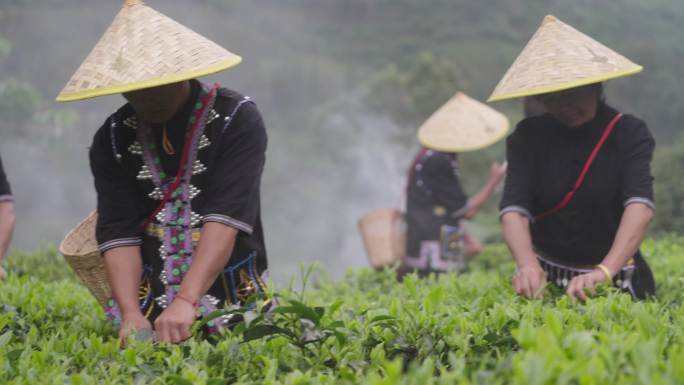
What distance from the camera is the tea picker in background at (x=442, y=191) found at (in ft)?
22.5

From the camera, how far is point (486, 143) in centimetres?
681

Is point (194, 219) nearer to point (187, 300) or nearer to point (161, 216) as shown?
point (161, 216)

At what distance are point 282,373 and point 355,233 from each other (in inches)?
605

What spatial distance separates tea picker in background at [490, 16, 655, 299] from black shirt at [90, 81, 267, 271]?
111 centimetres

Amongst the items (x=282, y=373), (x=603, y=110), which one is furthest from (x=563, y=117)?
(x=282, y=373)

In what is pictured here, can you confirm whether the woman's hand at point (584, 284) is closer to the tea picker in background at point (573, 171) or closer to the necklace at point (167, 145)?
the tea picker in background at point (573, 171)

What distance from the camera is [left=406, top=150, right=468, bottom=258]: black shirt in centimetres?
688

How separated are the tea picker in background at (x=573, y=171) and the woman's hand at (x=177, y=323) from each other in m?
1.34

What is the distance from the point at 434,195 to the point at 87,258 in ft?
13.1

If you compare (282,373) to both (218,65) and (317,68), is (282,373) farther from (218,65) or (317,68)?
(317,68)

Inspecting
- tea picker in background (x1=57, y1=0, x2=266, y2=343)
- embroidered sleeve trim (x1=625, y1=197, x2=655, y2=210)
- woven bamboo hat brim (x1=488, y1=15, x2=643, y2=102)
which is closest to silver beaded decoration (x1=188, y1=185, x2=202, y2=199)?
tea picker in background (x1=57, y1=0, x2=266, y2=343)

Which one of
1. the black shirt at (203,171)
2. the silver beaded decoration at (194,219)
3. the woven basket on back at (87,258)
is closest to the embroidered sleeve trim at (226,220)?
the black shirt at (203,171)

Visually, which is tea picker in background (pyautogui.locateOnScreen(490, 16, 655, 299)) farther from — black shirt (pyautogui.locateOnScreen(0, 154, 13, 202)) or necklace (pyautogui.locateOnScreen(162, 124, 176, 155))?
black shirt (pyautogui.locateOnScreen(0, 154, 13, 202))

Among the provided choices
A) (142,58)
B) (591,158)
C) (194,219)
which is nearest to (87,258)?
(194,219)
